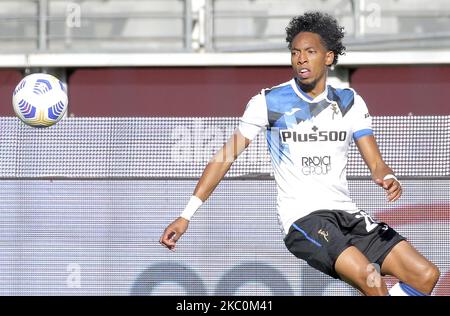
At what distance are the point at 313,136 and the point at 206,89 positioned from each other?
27.3ft

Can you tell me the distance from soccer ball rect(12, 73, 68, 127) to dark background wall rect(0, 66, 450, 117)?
676 centimetres

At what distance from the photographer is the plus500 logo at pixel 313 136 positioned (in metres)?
6.18

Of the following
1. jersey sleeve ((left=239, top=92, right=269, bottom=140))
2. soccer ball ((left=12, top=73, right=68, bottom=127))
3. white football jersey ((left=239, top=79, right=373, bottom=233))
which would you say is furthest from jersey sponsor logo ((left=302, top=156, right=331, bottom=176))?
soccer ball ((left=12, top=73, right=68, bottom=127))

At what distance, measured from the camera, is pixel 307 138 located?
619cm

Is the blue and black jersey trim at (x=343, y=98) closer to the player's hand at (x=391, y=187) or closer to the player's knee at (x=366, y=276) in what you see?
the player's hand at (x=391, y=187)

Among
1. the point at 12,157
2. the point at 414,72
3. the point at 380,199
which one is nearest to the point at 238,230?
the point at 380,199

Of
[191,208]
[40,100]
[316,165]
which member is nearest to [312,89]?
[316,165]

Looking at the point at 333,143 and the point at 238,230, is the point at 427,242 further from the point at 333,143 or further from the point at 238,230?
the point at 333,143

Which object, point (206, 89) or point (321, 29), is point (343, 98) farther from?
point (206, 89)

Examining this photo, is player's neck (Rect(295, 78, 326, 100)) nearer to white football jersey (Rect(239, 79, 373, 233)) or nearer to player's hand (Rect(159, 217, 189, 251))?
white football jersey (Rect(239, 79, 373, 233))

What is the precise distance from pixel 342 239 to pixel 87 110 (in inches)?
366

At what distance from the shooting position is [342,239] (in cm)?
587

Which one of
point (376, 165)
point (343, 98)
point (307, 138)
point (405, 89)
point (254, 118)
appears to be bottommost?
point (376, 165)

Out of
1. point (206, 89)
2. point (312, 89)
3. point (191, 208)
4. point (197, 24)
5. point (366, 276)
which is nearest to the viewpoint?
point (366, 276)
